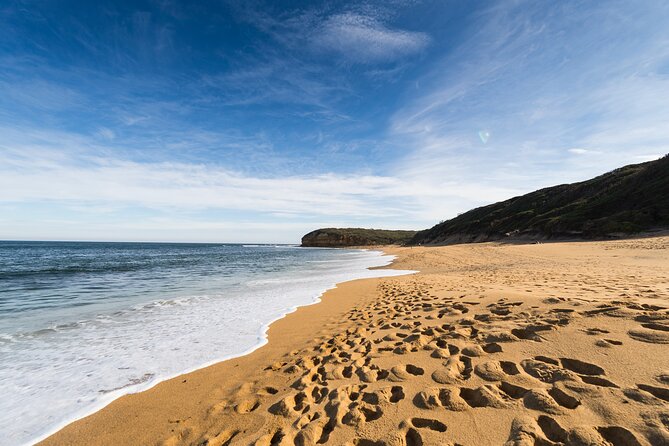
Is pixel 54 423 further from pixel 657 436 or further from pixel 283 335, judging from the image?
pixel 657 436

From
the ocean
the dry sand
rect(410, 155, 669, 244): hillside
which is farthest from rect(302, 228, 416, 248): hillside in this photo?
the dry sand

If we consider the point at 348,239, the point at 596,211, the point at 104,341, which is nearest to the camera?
the point at 104,341

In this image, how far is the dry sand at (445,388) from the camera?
2.64 meters

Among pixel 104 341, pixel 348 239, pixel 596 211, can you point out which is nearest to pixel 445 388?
pixel 104 341

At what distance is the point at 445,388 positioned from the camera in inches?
134

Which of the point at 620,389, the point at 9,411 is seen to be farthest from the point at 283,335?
the point at 620,389

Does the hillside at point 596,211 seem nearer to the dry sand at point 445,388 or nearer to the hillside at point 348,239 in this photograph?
the dry sand at point 445,388

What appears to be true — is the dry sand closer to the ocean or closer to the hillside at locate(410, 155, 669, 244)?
the ocean

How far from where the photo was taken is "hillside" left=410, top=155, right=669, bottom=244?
28.2m

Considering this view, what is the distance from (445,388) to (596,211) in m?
44.0

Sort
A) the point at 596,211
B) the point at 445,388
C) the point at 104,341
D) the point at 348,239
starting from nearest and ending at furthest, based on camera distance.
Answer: the point at 445,388 < the point at 104,341 < the point at 596,211 < the point at 348,239

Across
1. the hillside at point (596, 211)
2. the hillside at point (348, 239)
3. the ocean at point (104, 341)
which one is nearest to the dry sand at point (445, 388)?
the ocean at point (104, 341)

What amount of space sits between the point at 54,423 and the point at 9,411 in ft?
3.14

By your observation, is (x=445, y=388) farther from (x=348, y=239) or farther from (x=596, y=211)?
(x=348, y=239)
